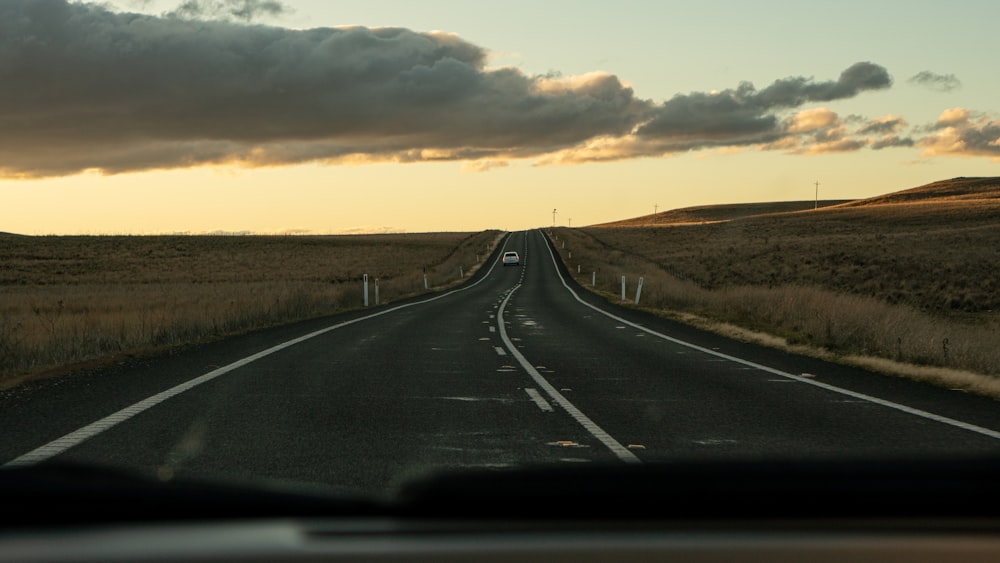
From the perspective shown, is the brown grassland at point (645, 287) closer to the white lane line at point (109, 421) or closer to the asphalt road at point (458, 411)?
the asphalt road at point (458, 411)

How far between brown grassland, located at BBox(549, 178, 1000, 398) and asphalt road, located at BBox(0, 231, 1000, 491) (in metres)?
1.46

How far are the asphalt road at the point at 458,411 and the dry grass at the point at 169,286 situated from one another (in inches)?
76.9

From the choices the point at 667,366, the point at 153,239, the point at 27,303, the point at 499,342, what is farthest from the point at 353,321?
the point at 153,239

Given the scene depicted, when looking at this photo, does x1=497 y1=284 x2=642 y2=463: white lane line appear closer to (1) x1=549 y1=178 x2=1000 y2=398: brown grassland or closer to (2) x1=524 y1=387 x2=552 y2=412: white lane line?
(2) x1=524 y1=387 x2=552 y2=412: white lane line

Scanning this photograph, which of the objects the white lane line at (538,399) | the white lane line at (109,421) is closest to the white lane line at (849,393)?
the white lane line at (538,399)

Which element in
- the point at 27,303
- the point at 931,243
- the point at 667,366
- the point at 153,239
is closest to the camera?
the point at 667,366

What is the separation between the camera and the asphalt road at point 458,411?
7145 mm

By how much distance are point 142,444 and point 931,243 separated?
6918cm

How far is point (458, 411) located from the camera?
31.2ft

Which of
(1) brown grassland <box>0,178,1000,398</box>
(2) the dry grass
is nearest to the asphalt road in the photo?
(1) brown grassland <box>0,178,1000,398</box>

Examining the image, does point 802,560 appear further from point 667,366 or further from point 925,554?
point 667,366

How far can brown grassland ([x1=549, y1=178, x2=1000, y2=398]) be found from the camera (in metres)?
15.1

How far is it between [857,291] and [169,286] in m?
36.0

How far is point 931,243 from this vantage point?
67.2 m
